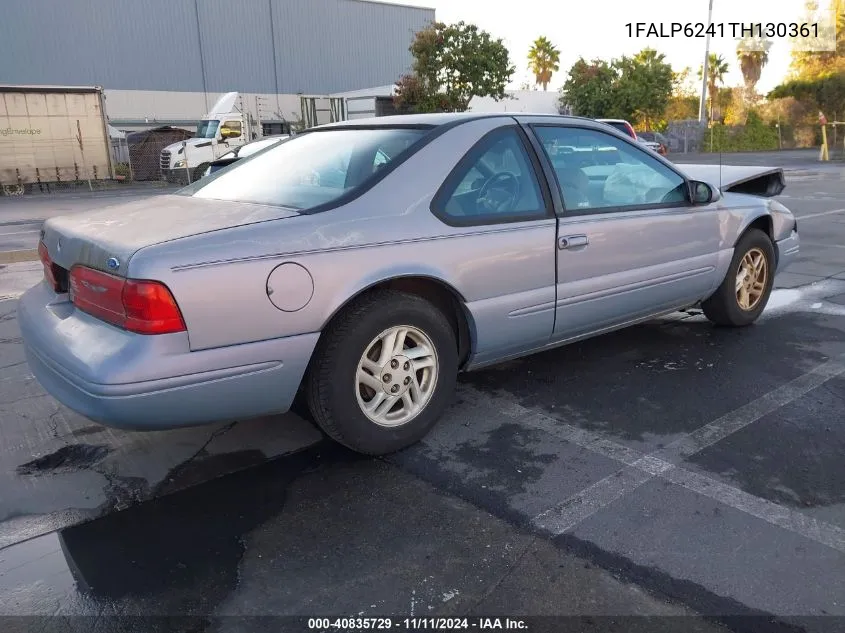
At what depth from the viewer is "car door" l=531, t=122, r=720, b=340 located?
378cm

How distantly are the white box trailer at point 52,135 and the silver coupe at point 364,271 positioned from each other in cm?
2150

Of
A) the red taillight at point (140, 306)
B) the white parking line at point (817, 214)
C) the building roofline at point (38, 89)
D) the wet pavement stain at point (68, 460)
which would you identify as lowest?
the wet pavement stain at point (68, 460)

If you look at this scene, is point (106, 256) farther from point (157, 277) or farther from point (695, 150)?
point (695, 150)

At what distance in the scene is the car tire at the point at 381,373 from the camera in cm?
300

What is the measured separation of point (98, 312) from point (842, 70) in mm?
53673

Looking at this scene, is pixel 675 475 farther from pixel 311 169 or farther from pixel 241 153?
pixel 241 153

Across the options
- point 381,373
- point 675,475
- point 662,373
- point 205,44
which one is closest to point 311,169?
point 381,373

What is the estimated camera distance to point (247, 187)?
3631 millimetres

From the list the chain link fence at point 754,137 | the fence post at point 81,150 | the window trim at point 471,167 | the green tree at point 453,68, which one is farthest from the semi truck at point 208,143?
the chain link fence at point 754,137

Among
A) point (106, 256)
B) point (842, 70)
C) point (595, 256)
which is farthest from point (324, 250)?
point (842, 70)

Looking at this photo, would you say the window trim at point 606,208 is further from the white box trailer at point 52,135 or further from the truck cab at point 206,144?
the white box trailer at point 52,135

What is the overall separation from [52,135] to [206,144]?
15.5 ft

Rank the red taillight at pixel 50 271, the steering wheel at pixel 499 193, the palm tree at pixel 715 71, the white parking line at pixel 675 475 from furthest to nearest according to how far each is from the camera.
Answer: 1. the palm tree at pixel 715 71
2. the steering wheel at pixel 499 193
3. the red taillight at pixel 50 271
4. the white parking line at pixel 675 475

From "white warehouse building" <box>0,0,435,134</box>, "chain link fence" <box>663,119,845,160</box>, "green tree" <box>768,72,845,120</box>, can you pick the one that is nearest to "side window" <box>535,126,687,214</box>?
"white warehouse building" <box>0,0,435,134</box>
